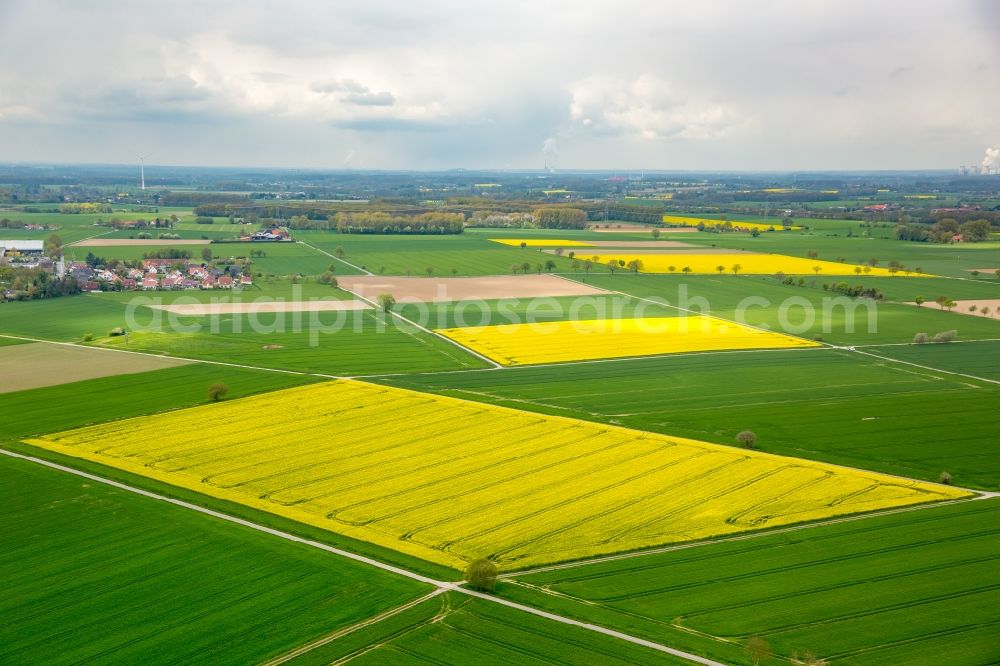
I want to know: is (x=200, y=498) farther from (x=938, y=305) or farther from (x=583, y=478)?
(x=938, y=305)

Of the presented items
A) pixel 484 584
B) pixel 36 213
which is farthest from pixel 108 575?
pixel 36 213

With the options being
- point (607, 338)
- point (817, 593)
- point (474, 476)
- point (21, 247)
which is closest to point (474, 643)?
point (817, 593)

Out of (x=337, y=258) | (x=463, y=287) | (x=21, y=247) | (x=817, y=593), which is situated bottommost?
(x=817, y=593)

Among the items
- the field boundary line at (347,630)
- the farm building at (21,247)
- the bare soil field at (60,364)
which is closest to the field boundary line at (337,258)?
the farm building at (21,247)

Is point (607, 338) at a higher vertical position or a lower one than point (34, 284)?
lower

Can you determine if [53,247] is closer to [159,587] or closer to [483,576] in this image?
[159,587]

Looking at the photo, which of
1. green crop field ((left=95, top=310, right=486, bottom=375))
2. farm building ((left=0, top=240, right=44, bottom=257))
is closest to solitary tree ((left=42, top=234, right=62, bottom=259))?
farm building ((left=0, top=240, right=44, bottom=257))

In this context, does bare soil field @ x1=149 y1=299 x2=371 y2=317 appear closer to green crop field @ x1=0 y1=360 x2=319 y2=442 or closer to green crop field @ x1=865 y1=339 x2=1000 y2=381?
green crop field @ x1=0 y1=360 x2=319 y2=442

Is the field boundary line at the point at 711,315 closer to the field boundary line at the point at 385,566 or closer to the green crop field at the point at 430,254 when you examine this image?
the green crop field at the point at 430,254
